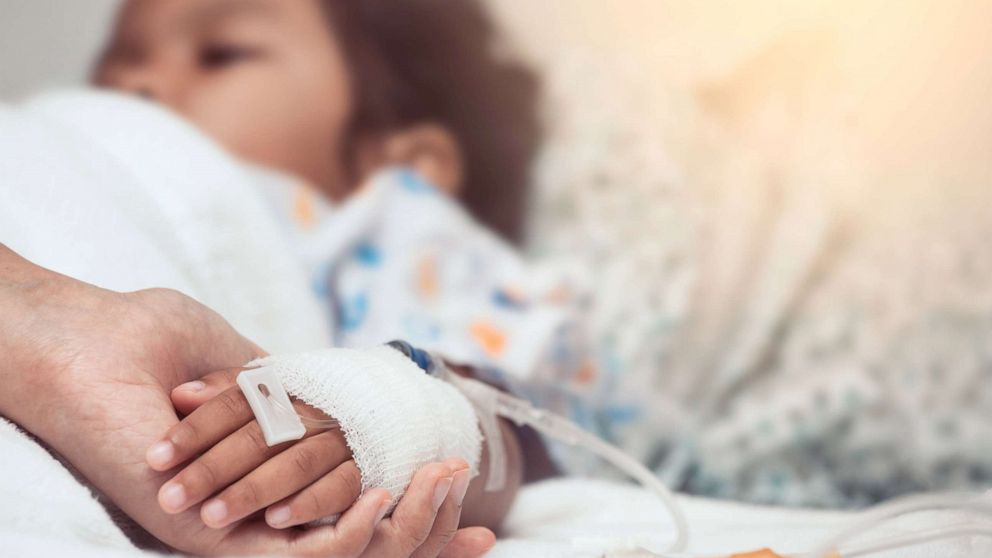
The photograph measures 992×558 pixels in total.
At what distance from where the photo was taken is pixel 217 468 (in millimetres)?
401

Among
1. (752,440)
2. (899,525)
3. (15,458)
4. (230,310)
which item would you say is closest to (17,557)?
(15,458)

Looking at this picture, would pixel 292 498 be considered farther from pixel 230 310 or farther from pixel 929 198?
pixel 929 198

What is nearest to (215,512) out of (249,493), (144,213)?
(249,493)

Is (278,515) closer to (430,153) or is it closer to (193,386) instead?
(193,386)

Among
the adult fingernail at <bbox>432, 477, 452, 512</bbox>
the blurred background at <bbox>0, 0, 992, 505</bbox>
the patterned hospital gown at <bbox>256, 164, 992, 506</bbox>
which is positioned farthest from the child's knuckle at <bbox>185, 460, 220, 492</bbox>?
the blurred background at <bbox>0, 0, 992, 505</bbox>

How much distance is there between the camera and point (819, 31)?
1053 millimetres

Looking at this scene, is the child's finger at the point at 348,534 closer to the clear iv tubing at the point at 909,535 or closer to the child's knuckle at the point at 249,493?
the child's knuckle at the point at 249,493

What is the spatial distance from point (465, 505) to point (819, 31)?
30.5 inches

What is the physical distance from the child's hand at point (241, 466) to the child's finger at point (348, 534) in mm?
10

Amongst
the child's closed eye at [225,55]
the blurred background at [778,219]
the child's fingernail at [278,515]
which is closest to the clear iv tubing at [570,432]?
the child's fingernail at [278,515]

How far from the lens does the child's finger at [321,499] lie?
411mm

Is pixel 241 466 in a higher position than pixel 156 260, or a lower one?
lower

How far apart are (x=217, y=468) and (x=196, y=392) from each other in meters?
0.06

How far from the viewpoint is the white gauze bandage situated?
0.44m
